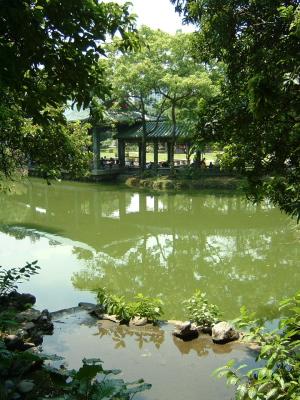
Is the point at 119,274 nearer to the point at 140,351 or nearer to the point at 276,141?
the point at 140,351

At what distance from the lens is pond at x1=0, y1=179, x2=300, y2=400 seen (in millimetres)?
5266

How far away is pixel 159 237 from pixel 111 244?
180 centimetres

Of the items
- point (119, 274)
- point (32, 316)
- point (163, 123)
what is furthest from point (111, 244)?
point (163, 123)

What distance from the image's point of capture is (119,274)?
9.26m

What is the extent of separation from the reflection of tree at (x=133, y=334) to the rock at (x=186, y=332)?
24 centimetres

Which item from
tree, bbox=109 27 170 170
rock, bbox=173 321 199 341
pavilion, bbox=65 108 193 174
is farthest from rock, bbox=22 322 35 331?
pavilion, bbox=65 108 193 174

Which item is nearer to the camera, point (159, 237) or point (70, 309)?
point (70, 309)

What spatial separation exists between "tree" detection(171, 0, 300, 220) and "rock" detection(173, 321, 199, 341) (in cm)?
192

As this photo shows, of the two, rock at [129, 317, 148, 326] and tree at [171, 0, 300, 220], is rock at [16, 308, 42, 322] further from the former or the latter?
tree at [171, 0, 300, 220]

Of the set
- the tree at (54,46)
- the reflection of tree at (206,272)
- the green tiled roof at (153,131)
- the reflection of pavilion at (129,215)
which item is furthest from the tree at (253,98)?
the green tiled roof at (153,131)

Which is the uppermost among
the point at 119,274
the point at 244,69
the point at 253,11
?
the point at 253,11

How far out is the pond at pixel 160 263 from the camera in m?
5.27

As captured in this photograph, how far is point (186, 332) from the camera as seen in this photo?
5719 mm

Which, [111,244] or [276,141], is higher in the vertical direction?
[276,141]
